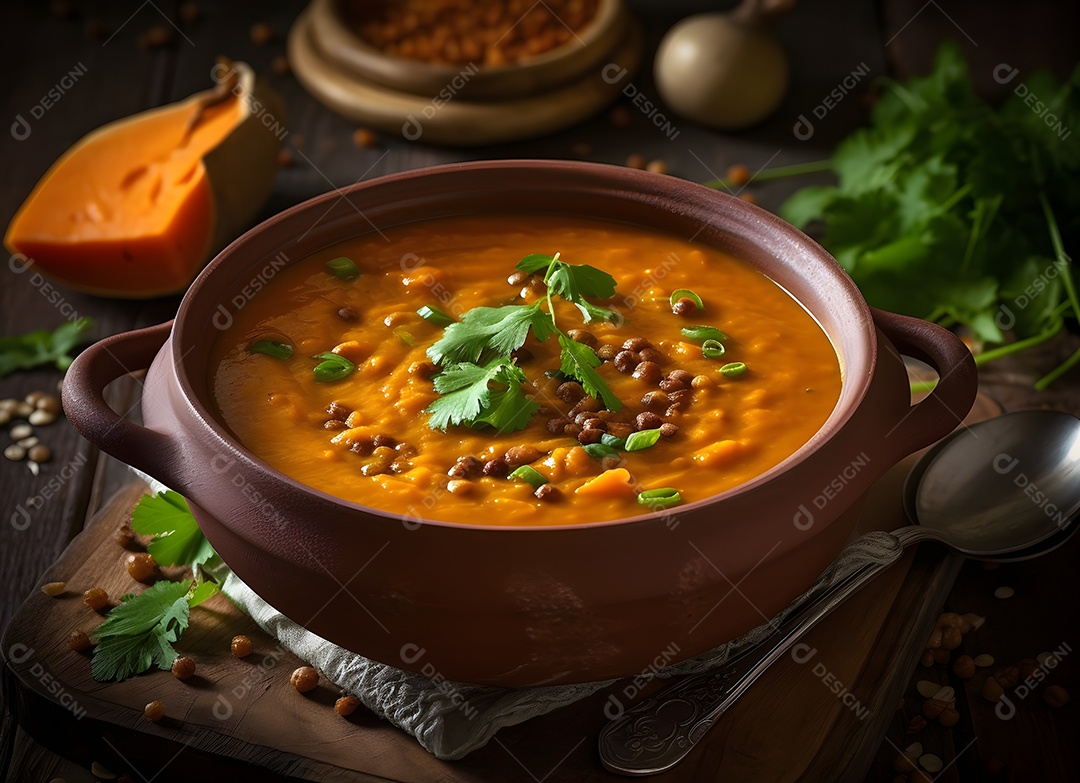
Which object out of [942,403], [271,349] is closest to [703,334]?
[942,403]

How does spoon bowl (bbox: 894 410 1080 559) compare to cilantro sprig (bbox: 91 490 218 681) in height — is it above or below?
above

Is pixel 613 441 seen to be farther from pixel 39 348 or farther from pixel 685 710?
pixel 39 348

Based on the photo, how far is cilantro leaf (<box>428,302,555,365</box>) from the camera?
2.09m

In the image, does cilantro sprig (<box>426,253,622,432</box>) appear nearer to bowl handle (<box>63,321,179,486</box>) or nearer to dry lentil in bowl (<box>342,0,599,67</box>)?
bowl handle (<box>63,321,179,486</box>)

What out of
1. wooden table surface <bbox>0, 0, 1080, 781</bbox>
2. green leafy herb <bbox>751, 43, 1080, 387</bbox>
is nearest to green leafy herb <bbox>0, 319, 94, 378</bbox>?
wooden table surface <bbox>0, 0, 1080, 781</bbox>

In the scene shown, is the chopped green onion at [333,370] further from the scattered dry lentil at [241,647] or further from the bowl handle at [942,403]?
the bowl handle at [942,403]

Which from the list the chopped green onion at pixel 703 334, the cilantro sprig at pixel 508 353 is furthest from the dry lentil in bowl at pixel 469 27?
the chopped green onion at pixel 703 334

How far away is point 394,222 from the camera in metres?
2.46

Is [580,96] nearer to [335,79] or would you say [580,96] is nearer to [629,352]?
[335,79]

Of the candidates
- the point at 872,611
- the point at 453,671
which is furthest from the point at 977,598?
the point at 453,671

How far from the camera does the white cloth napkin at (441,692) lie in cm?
185

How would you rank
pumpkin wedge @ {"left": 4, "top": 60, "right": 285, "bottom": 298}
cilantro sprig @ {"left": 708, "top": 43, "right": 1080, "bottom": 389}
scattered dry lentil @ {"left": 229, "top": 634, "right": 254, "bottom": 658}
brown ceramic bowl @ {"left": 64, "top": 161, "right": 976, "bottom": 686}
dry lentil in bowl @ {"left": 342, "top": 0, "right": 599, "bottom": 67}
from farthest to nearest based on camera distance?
dry lentil in bowl @ {"left": 342, "top": 0, "right": 599, "bottom": 67} → pumpkin wedge @ {"left": 4, "top": 60, "right": 285, "bottom": 298} → cilantro sprig @ {"left": 708, "top": 43, "right": 1080, "bottom": 389} → scattered dry lentil @ {"left": 229, "top": 634, "right": 254, "bottom": 658} → brown ceramic bowl @ {"left": 64, "top": 161, "right": 976, "bottom": 686}

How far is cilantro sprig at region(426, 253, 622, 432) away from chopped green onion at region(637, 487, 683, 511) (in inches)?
8.9

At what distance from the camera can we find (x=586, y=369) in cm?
203
